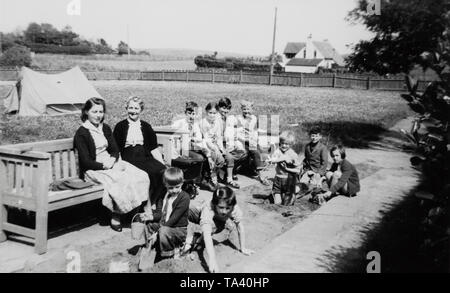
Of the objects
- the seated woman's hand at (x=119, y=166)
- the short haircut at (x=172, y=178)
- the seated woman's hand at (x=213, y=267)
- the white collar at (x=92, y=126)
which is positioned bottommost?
the seated woman's hand at (x=213, y=267)

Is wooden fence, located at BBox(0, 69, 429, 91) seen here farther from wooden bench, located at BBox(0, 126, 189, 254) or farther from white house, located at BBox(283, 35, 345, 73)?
white house, located at BBox(283, 35, 345, 73)

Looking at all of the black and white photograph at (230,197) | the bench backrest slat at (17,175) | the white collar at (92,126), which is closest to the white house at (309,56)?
the black and white photograph at (230,197)

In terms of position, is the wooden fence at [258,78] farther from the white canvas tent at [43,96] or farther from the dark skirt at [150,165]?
the dark skirt at [150,165]

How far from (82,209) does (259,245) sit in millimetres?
2422

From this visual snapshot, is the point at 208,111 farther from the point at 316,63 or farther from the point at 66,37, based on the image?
the point at 316,63

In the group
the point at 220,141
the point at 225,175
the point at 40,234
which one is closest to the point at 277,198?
the point at 225,175

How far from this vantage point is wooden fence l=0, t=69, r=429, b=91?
35219mm

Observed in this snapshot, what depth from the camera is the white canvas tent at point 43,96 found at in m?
15.8

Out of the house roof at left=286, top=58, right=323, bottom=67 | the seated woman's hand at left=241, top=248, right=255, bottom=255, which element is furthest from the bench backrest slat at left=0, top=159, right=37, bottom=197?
the house roof at left=286, top=58, right=323, bottom=67

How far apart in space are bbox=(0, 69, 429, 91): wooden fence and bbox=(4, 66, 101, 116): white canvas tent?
21.2 meters

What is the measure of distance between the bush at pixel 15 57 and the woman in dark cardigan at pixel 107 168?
41.2m

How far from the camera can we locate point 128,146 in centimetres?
555
